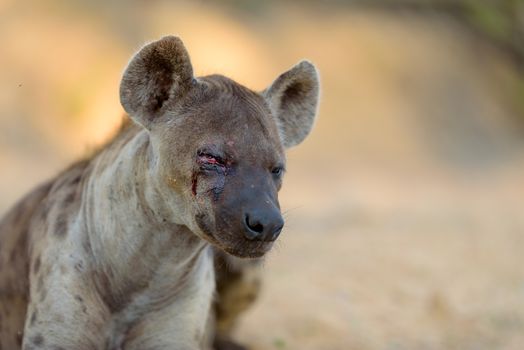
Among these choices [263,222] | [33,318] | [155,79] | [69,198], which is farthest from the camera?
[69,198]

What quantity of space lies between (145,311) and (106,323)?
19cm

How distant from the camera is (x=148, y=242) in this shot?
16.4 ft

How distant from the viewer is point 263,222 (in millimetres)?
4266

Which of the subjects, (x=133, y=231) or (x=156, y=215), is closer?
(x=156, y=215)

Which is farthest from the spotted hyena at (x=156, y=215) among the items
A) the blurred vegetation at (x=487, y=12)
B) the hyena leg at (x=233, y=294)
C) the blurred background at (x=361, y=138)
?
the blurred vegetation at (x=487, y=12)

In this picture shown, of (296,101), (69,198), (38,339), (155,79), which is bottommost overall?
(38,339)

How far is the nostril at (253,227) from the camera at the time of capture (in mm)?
4277

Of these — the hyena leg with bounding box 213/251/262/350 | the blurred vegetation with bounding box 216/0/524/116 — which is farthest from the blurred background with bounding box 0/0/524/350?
the hyena leg with bounding box 213/251/262/350

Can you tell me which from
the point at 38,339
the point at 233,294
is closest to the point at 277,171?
the point at 38,339

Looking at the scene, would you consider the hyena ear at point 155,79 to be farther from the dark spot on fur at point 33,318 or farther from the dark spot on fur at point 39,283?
the dark spot on fur at point 33,318

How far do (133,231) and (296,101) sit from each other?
100 cm

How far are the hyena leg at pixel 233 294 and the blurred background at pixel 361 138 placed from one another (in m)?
0.54

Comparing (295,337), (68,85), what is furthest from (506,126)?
(295,337)

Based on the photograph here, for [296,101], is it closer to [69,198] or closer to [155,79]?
[155,79]
